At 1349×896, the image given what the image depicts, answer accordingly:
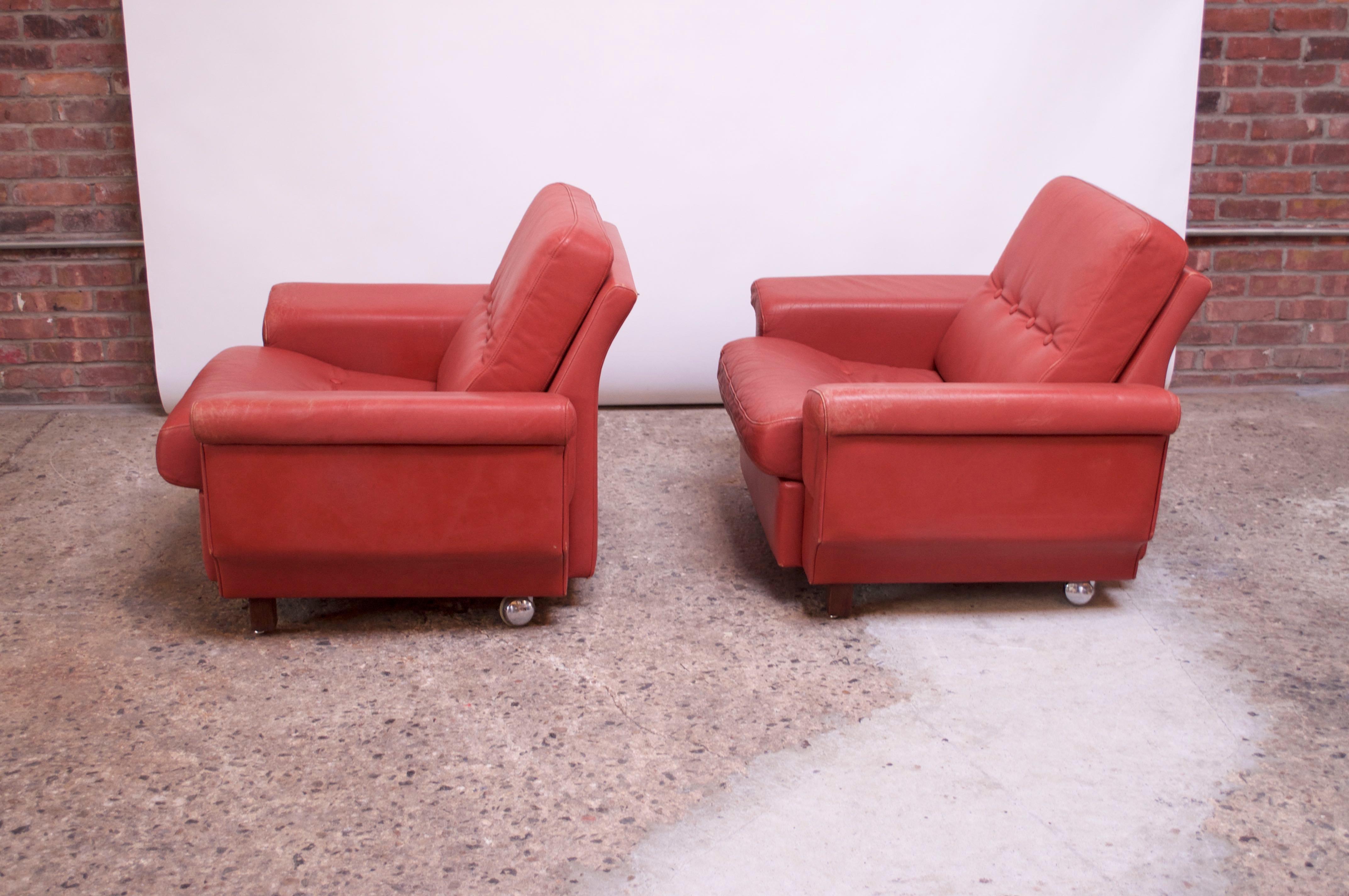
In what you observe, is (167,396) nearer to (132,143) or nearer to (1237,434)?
(132,143)

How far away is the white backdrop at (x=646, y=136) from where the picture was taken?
3.72 meters

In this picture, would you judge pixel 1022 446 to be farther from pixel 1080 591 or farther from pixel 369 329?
pixel 369 329

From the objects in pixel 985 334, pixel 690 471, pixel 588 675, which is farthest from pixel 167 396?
pixel 985 334

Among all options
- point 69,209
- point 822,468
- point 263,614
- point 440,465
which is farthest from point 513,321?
point 69,209

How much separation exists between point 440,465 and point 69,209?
2449mm

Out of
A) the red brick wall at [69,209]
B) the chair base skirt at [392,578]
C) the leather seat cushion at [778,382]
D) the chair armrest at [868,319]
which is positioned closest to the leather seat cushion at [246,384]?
the chair base skirt at [392,578]

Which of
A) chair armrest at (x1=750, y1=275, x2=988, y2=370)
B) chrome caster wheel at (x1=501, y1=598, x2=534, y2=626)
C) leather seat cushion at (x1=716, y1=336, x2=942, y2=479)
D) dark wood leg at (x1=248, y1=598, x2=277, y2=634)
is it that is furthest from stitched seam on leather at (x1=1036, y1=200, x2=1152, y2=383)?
dark wood leg at (x1=248, y1=598, x2=277, y2=634)

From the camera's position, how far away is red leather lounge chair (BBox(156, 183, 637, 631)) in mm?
2195

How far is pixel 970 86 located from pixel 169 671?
3.11 meters

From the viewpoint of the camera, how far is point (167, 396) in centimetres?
396

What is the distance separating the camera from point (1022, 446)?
235 cm

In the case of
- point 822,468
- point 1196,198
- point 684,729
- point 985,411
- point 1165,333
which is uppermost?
point 1196,198

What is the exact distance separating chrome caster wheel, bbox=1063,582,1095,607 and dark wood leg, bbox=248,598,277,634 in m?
1.77

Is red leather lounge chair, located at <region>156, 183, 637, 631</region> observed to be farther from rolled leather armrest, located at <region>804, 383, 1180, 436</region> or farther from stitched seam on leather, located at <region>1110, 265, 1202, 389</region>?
stitched seam on leather, located at <region>1110, 265, 1202, 389</region>
